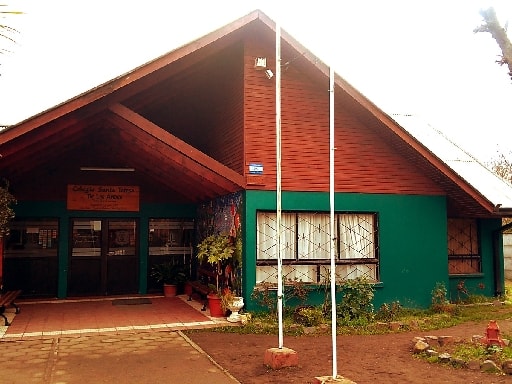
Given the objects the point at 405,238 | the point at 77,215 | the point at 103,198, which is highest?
the point at 103,198

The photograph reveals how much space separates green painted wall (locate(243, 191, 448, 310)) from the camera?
1068cm

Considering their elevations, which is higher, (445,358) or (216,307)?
(216,307)

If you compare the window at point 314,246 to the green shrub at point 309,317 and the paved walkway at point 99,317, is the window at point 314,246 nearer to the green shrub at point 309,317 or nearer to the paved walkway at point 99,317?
the green shrub at point 309,317

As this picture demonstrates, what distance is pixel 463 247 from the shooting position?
12.9 metres

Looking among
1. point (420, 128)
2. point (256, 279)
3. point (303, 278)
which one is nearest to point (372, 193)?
point (303, 278)

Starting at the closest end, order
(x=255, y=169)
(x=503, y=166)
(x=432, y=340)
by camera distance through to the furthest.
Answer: (x=432, y=340)
(x=255, y=169)
(x=503, y=166)

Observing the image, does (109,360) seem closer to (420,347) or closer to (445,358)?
(420,347)

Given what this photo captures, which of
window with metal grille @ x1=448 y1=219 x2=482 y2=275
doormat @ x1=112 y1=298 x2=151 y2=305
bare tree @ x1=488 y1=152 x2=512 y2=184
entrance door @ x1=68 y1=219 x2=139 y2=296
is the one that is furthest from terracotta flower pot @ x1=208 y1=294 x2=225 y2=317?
bare tree @ x1=488 y1=152 x2=512 y2=184

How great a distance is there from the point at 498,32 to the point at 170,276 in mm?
9964

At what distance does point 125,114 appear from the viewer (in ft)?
28.8

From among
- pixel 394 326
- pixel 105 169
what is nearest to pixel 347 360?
pixel 394 326

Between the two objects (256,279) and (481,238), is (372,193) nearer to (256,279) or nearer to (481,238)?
(256,279)

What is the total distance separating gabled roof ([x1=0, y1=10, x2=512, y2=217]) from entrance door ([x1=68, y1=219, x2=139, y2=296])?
1.87 meters

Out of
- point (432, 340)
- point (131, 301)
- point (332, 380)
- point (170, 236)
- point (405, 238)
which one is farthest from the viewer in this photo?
point (170, 236)
